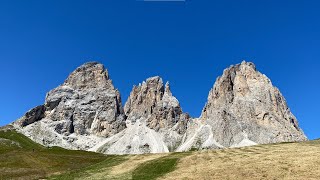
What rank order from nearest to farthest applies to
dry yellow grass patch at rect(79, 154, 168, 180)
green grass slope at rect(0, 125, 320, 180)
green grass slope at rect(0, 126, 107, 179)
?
green grass slope at rect(0, 125, 320, 180) < dry yellow grass patch at rect(79, 154, 168, 180) < green grass slope at rect(0, 126, 107, 179)

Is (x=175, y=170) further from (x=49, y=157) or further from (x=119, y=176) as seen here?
(x=49, y=157)

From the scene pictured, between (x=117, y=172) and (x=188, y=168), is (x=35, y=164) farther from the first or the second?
(x=188, y=168)

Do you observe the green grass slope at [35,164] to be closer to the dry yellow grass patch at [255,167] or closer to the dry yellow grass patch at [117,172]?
the dry yellow grass patch at [117,172]

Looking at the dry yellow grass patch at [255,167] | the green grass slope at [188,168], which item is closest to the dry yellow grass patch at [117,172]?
the green grass slope at [188,168]

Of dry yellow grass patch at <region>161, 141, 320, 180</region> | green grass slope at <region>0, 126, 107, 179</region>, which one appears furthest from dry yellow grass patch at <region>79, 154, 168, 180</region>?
green grass slope at <region>0, 126, 107, 179</region>

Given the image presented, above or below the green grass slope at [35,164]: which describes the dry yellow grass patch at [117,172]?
below

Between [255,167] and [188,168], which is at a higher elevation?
[188,168]

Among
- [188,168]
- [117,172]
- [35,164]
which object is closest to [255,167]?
[188,168]

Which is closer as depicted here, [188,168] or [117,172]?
[188,168]

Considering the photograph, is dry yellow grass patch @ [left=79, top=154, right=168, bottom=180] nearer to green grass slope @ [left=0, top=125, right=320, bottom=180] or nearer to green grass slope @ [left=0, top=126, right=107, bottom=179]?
green grass slope @ [left=0, top=125, right=320, bottom=180]

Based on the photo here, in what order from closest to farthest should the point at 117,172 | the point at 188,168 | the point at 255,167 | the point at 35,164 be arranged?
the point at 255,167, the point at 188,168, the point at 117,172, the point at 35,164

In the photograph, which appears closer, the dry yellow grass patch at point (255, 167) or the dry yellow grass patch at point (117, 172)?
the dry yellow grass patch at point (255, 167)

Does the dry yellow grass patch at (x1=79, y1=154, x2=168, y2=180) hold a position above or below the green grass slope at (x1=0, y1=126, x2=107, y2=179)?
below

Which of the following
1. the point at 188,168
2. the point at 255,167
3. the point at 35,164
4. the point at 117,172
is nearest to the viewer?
the point at 255,167
